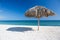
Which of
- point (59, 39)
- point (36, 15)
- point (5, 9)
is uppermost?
point (5, 9)

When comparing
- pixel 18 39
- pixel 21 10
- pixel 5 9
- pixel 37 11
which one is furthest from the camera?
pixel 21 10

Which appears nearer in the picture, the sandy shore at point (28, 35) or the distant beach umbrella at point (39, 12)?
the sandy shore at point (28, 35)

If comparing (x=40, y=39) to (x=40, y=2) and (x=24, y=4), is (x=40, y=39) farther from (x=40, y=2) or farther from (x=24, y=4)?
(x=24, y=4)

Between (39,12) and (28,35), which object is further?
(39,12)

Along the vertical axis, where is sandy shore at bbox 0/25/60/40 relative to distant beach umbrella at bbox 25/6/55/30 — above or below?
below

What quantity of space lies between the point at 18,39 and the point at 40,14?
2382 millimetres

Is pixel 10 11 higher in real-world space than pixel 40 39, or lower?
higher

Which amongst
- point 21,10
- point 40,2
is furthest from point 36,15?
point 21,10

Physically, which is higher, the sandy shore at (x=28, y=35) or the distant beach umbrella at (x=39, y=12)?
the distant beach umbrella at (x=39, y=12)

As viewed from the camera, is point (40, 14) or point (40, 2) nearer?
point (40, 14)

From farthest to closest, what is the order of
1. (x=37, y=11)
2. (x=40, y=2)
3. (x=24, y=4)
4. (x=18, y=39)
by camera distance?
(x=24, y=4) < (x=40, y=2) < (x=37, y=11) < (x=18, y=39)

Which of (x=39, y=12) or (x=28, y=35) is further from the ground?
(x=39, y=12)

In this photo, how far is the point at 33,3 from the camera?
16.4m

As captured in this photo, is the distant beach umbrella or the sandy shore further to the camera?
the distant beach umbrella
